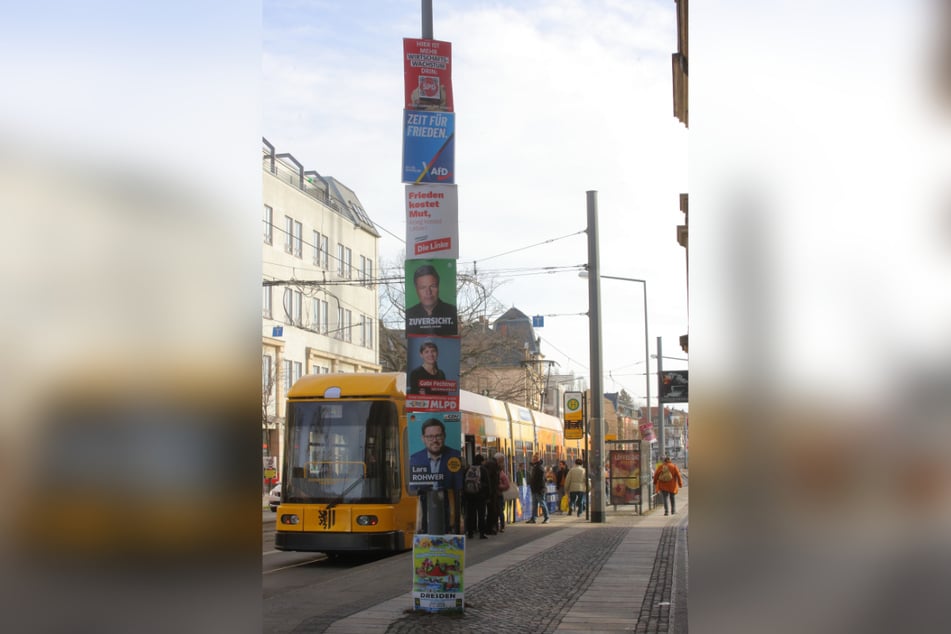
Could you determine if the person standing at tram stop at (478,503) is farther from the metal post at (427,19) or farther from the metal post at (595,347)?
the metal post at (427,19)

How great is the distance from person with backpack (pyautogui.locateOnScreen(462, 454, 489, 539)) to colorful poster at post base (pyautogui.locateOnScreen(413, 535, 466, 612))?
36.4 ft

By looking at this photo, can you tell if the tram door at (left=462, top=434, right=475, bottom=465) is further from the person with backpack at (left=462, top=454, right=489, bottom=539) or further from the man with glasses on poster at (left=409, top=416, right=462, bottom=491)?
the man with glasses on poster at (left=409, top=416, right=462, bottom=491)

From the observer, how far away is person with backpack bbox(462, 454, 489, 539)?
2189 cm

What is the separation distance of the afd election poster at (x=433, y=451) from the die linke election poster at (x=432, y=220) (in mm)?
1560

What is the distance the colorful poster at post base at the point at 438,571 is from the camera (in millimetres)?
10609

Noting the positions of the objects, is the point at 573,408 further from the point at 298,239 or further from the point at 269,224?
the point at 298,239

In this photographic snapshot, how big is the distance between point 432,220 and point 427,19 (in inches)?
82.7

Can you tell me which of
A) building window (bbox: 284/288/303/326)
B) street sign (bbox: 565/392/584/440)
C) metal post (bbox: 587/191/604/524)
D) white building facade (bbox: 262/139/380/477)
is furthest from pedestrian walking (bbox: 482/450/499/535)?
building window (bbox: 284/288/303/326)
